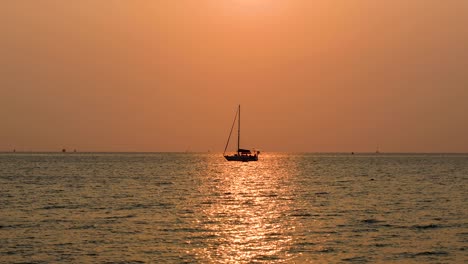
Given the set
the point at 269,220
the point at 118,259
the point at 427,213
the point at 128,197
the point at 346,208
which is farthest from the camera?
the point at 128,197

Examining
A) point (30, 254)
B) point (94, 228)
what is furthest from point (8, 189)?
point (30, 254)

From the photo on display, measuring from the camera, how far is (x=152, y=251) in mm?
40719

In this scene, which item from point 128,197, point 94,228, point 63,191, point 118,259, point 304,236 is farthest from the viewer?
point 63,191

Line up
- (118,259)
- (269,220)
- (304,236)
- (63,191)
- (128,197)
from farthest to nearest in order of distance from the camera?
(63,191) < (128,197) < (269,220) < (304,236) < (118,259)

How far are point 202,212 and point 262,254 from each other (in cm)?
2427

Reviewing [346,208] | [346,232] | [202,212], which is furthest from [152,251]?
[346,208]

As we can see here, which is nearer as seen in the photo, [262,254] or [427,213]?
[262,254]

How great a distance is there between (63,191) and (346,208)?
43.2 meters

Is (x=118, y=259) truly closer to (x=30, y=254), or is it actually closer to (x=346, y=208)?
(x=30, y=254)

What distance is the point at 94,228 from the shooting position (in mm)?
50469

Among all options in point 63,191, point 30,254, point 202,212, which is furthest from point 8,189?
point 30,254

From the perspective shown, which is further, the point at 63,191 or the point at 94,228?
the point at 63,191

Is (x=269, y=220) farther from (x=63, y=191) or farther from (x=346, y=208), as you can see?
(x=63, y=191)

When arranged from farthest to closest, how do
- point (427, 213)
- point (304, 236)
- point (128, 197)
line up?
point (128, 197), point (427, 213), point (304, 236)
